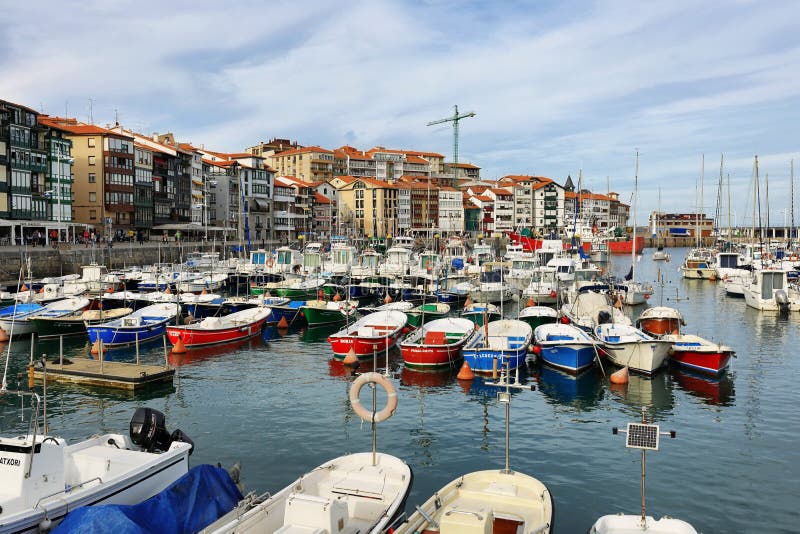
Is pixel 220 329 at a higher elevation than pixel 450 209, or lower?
lower

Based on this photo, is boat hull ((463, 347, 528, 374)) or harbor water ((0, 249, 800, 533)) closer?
harbor water ((0, 249, 800, 533))

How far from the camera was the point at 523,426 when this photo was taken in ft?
86.5

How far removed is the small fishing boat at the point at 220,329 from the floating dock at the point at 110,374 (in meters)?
8.08

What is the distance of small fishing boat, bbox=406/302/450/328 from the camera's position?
4988 cm

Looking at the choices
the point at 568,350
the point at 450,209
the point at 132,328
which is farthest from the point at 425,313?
the point at 450,209

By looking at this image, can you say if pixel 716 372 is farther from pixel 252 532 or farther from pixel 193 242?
pixel 193 242

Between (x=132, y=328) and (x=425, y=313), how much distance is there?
21306 mm

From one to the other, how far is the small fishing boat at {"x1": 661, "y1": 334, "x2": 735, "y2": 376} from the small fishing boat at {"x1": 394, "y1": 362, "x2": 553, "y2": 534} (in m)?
21.1

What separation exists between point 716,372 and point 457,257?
5774cm

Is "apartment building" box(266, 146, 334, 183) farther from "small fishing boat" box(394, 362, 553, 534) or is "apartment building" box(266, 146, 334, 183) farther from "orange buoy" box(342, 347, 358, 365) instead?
"small fishing boat" box(394, 362, 553, 534)

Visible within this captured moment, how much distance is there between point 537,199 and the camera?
600 feet

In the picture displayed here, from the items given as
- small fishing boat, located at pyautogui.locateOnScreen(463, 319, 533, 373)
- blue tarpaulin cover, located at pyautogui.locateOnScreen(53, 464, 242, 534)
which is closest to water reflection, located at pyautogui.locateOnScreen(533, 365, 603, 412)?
small fishing boat, located at pyautogui.locateOnScreen(463, 319, 533, 373)

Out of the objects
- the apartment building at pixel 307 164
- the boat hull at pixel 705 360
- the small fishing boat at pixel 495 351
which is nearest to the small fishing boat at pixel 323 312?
the small fishing boat at pixel 495 351

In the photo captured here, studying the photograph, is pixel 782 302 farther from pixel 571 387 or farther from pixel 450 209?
pixel 450 209
